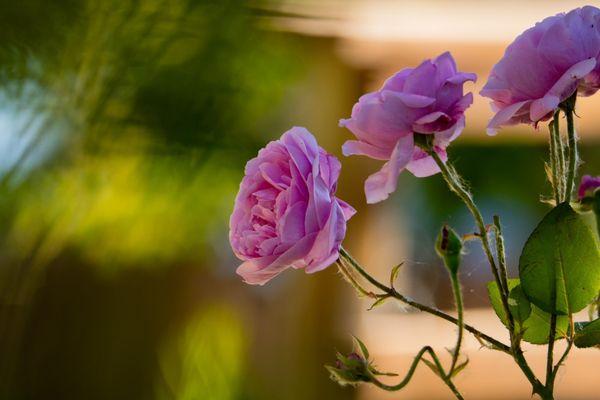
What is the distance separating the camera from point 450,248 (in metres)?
0.32

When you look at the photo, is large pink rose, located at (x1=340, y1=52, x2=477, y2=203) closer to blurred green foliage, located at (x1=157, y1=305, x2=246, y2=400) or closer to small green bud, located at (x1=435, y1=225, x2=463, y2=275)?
small green bud, located at (x1=435, y1=225, x2=463, y2=275)

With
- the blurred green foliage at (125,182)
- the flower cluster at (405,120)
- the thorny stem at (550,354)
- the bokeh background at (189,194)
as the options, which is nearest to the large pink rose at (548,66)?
the flower cluster at (405,120)

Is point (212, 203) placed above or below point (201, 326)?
above

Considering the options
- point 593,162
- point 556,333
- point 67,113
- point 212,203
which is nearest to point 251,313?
point 212,203

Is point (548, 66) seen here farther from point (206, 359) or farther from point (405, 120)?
point (206, 359)

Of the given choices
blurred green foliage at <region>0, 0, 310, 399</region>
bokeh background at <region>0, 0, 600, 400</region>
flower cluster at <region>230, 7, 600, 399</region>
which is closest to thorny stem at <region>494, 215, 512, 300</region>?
flower cluster at <region>230, 7, 600, 399</region>

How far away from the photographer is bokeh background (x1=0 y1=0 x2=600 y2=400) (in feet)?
4.50

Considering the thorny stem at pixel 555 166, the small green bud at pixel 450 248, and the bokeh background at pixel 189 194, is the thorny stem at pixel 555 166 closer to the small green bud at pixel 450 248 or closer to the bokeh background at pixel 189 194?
the small green bud at pixel 450 248

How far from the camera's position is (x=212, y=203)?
1498 millimetres

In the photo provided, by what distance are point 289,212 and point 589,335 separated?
6.4 inches

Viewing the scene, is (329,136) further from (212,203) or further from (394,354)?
(394,354)

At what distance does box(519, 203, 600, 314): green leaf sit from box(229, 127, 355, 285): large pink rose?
96mm

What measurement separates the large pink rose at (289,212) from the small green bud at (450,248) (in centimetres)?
5

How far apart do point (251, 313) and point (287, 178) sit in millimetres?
1222
